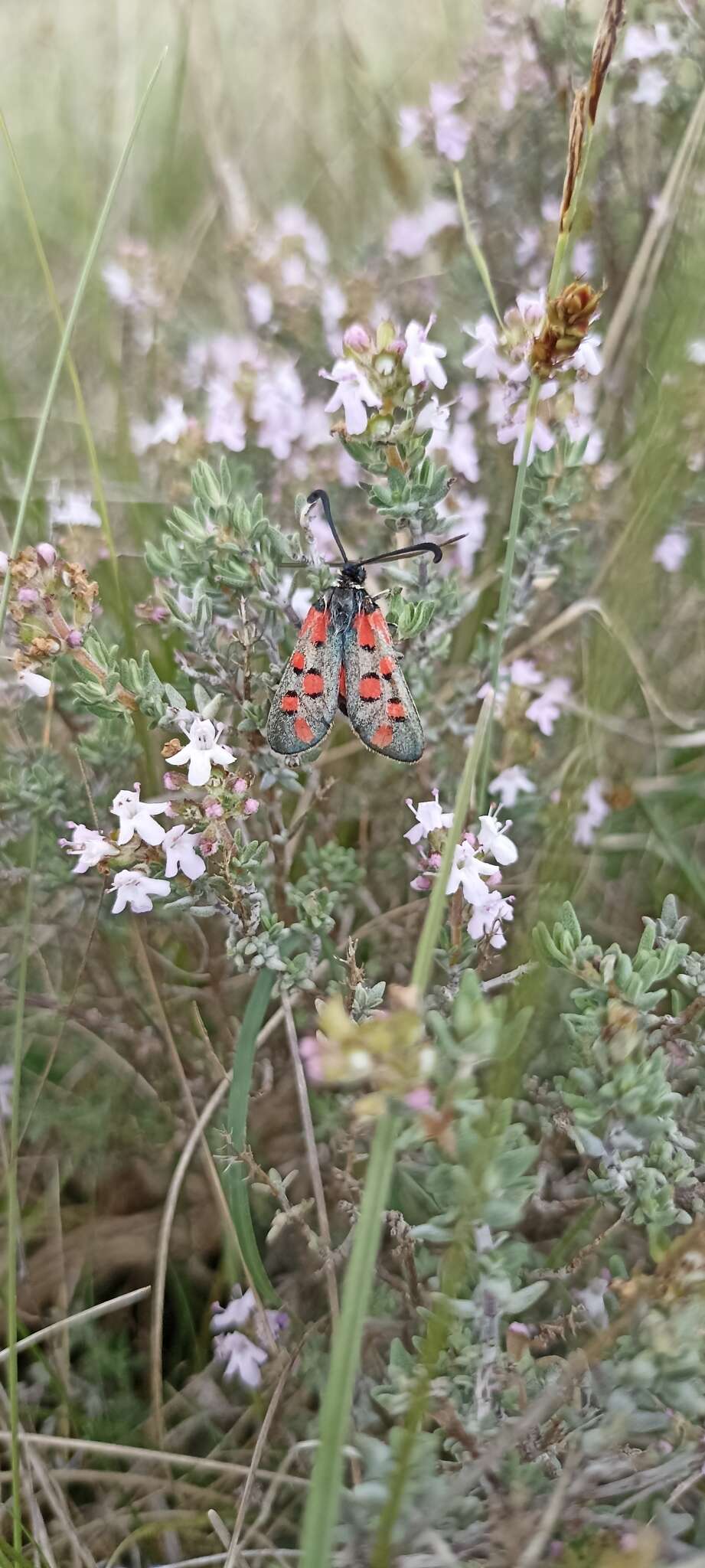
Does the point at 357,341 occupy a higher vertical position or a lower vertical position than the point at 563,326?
higher

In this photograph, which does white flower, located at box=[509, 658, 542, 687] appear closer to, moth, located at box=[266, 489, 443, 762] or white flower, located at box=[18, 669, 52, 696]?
moth, located at box=[266, 489, 443, 762]

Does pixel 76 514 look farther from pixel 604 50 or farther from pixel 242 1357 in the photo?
pixel 242 1357

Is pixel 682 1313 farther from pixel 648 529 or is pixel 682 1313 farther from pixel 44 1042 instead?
pixel 44 1042

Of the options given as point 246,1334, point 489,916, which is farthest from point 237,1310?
point 489,916

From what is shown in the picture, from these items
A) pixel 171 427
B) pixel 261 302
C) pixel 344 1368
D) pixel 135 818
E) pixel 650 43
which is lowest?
pixel 344 1368

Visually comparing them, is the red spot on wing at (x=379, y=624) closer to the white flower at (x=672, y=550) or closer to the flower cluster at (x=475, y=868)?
the flower cluster at (x=475, y=868)

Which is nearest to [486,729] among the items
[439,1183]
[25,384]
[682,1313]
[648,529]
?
[648,529]

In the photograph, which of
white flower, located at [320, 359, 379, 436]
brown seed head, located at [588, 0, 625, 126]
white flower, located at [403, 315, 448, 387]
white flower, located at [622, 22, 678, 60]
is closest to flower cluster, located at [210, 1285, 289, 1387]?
white flower, located at [320, 359, 379, 436]
